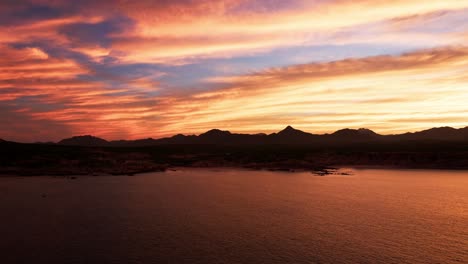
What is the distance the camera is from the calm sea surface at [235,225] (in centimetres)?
3053

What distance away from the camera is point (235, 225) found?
40.5 m

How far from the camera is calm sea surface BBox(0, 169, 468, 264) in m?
30.5

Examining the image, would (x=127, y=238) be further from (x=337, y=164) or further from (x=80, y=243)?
(x=337, y=164)

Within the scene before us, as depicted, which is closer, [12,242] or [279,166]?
[12,242]

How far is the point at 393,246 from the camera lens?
3253 cm

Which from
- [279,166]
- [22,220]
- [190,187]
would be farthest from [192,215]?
[279,166]

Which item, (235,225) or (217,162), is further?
(217,162)

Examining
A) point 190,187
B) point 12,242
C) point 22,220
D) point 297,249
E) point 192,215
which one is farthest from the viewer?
point 190,187

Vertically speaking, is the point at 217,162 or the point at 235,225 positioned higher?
the point at 217,162

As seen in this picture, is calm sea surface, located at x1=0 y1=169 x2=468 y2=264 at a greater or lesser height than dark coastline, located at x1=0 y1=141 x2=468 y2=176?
lesser

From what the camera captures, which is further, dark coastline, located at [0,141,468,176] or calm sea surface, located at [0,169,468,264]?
dark coastline, located at [0,141,468,176]

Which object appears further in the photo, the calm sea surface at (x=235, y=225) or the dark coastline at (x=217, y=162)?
the dark coastline at (x=217, y=162)

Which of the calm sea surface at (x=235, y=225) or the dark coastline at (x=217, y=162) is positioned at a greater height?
the dark coastline at (x=217, y=162)

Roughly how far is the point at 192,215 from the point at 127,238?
11.4 metres
